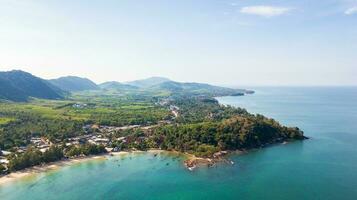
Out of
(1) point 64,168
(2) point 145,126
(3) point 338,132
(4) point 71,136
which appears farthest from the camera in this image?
(2) point 145,126

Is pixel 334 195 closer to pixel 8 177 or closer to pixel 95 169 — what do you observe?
pixel 95 169

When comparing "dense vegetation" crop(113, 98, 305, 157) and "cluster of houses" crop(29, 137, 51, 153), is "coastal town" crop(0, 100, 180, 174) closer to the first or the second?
"cluster of houses" crop(29, 137, 51, 153)

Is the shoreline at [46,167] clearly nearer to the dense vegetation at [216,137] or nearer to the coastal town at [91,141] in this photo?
the coastal town at [91,141]

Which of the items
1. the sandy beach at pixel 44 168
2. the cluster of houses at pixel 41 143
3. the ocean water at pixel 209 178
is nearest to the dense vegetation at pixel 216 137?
the ocean water at pixel 209 178

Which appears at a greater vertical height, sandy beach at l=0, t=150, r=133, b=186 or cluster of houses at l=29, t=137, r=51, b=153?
cluster of houses at l=29, t=137, r=51, b=153

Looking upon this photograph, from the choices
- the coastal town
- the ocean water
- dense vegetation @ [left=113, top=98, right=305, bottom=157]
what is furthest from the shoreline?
dense vegetation @ [left=113, top=98, right=305, bottom=157]

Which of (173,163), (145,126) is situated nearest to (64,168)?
(173,163)

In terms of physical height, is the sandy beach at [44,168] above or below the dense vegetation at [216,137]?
below

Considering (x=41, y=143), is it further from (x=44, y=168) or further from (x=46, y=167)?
(x=44, y=168)

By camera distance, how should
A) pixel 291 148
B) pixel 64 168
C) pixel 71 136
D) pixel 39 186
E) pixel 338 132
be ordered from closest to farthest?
1. pixel 39 186
2. pixel 64 168
3. pixel 291 148
4. pixel 71 136
5. pixel 338 132

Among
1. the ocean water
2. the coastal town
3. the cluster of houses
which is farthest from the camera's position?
the cluster of houses

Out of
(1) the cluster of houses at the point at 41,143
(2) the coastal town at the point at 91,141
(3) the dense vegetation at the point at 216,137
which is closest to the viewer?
(2) the coastal town at the point at 91,141
